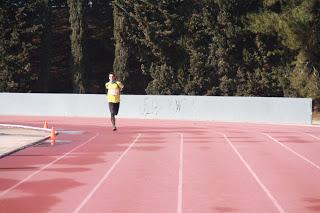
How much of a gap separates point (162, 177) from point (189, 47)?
29.8 meters

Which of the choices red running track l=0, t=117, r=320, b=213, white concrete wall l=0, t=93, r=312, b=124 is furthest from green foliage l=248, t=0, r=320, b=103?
red running track l=0, t=117, r=320, b=213

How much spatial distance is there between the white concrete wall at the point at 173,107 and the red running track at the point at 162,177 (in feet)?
39.9

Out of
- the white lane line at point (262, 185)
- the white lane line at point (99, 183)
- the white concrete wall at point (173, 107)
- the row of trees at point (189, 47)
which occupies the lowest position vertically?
the white lane line at point (99, 183)

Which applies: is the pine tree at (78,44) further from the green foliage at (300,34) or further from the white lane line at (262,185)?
the white lane line at (262,185)

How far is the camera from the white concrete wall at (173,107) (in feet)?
98.7

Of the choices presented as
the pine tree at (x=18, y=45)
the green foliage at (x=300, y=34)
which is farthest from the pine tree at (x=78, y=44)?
the green foliage at (x=300, y=34)

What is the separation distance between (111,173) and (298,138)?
1028 cm

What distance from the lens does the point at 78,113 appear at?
34.7m

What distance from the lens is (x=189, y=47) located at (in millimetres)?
40031

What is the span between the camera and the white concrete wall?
3009cm

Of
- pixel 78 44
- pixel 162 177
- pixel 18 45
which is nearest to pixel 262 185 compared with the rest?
pixel 162 177

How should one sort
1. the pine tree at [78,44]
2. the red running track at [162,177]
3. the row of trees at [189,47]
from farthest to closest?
1. the pine tree at [78,44]
2. the row of trees at [189,47]
3. the red running track at [162,177]

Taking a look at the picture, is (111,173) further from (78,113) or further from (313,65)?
(313,65)

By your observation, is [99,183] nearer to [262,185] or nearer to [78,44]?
[262,185]
